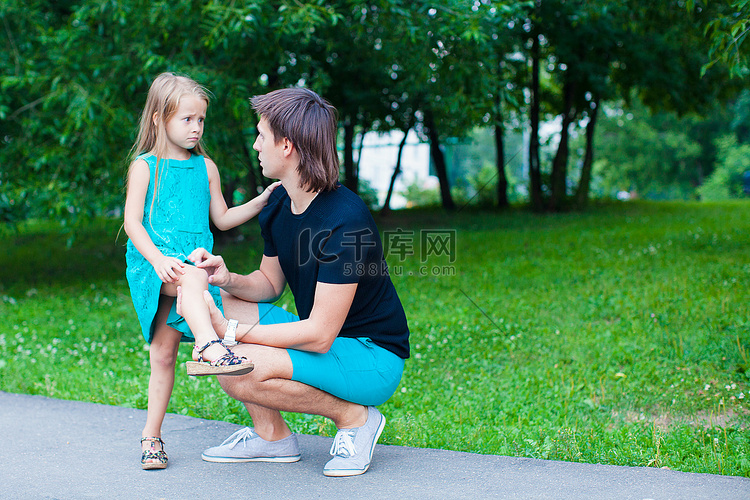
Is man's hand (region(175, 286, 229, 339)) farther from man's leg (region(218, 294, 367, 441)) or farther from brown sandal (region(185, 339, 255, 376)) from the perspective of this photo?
brown sandal (region(185, 339, 255, 376))

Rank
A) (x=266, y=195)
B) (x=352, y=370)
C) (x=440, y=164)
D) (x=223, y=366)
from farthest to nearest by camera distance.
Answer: (x=440, y=164)
(x=266, y=195)
(x=352, y=370)
(x=223, y=366)

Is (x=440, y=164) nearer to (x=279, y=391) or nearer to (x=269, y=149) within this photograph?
(x=269, y=149)

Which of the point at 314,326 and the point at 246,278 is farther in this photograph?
the point at 246,278

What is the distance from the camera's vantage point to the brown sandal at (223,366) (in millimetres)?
A: 2461

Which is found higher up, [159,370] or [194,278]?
[194,278]

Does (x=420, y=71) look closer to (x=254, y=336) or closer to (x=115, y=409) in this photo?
(x=115, y=409)

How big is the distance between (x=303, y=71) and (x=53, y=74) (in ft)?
9.44

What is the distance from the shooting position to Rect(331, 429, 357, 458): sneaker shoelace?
114 inches

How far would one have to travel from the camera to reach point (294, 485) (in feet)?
9.34

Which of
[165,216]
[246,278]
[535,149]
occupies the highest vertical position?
[535,149]

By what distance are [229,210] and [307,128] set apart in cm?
68

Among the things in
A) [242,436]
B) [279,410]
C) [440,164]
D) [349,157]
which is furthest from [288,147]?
[440,164]

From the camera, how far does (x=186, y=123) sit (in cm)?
295

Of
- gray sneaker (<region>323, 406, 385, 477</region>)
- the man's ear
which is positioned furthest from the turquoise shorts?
the man's ear
